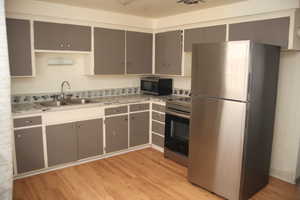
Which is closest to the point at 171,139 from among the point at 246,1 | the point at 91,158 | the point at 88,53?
the point at 91,158

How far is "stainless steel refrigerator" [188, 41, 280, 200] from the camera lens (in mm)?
2439

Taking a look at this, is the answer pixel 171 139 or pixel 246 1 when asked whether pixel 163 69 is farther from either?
pixel 246 1

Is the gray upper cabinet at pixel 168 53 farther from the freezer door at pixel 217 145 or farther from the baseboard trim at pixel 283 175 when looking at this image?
the baseboard trim at pixel 283 175

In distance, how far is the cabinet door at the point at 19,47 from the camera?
10.1 feet

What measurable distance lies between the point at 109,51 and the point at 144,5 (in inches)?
38.0

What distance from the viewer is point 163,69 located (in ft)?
14.3

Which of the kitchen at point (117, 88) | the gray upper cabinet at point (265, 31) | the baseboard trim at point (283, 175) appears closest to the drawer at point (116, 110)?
the kitchen at point (117, 88)

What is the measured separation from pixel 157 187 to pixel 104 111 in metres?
1.43

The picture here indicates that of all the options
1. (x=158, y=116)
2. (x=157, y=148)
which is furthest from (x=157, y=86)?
(x=157, y=148)

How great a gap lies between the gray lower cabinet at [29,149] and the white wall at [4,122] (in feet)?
2.52

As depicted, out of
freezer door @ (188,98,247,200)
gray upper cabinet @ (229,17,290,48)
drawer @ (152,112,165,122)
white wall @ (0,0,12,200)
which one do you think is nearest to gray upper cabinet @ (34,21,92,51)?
white wall @ (0,0,12,200)

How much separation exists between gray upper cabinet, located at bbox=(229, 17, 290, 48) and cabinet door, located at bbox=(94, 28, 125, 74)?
1.85 m

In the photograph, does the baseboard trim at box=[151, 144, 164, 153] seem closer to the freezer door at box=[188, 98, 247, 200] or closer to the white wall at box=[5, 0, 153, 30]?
the freezer door at box=[188, 98, 247, 200]

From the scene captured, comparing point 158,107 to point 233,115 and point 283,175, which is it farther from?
point 283,175
